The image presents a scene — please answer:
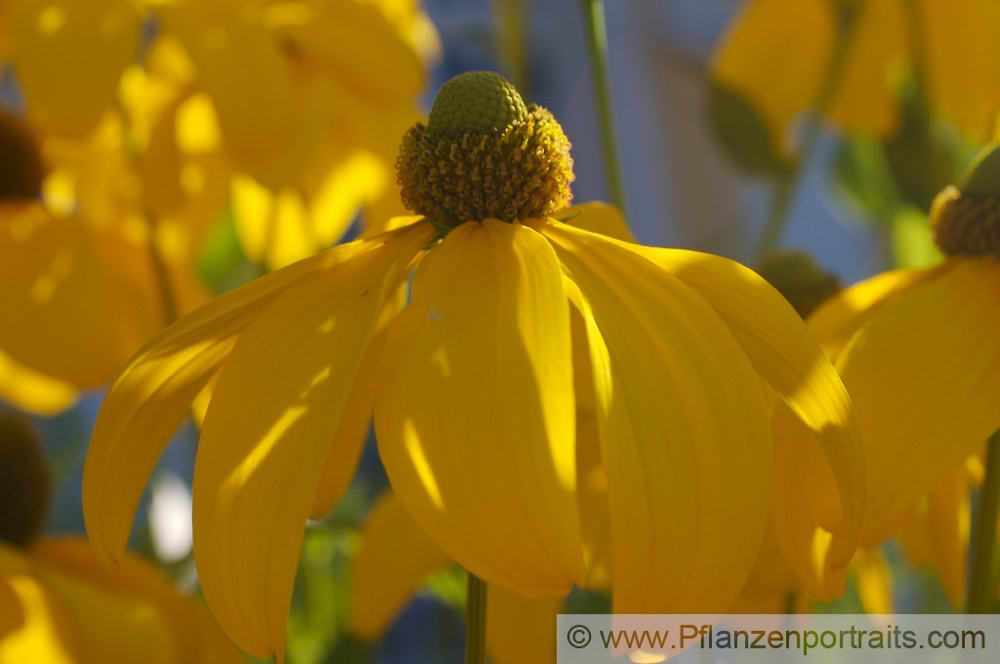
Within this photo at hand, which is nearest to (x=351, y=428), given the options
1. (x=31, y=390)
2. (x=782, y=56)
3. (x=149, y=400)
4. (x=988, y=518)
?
(x=149, y=400)

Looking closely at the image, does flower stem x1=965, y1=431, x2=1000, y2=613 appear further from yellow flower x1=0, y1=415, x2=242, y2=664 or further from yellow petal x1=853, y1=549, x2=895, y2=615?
yellow flower x1=0, y1=415, x2=242, y2=664

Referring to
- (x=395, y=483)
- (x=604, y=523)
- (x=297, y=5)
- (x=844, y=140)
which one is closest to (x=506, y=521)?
(x=395, y=483)

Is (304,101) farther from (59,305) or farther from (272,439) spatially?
(272,439)

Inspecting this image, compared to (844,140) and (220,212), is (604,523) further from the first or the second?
(844,140)

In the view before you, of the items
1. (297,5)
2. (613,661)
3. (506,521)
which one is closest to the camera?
(506,521)

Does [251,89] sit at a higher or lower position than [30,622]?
higher

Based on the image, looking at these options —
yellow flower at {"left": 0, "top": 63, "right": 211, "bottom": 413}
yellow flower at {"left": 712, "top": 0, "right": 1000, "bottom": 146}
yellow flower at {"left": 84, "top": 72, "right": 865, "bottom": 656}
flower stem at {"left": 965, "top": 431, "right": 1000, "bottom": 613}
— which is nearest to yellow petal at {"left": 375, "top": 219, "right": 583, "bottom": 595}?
yellow flower at {"left": 84, "top": 72, "right": 865, "bottom": 656}
